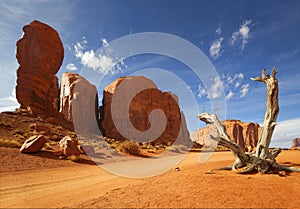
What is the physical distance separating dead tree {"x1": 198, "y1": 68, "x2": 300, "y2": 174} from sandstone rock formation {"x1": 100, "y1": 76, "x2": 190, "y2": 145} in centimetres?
3326

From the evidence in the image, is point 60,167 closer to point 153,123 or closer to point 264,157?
point 264,157

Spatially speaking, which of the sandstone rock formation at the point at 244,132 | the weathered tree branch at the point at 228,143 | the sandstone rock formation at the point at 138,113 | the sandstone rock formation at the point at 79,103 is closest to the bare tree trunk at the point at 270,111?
the weathered tree branch at the point at 228,143

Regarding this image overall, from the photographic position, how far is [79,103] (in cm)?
4125

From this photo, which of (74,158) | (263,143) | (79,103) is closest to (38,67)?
(79,103)

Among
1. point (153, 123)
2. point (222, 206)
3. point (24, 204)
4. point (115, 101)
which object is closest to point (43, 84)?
point (115, 101)

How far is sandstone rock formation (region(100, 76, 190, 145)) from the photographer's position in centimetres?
4475

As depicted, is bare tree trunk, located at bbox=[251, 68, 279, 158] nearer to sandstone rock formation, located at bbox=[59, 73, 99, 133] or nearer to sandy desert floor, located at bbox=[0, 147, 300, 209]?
Result: sandy desert floor, located at bbox=[0, 147, 300, 209]

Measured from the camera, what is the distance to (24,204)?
4.59m

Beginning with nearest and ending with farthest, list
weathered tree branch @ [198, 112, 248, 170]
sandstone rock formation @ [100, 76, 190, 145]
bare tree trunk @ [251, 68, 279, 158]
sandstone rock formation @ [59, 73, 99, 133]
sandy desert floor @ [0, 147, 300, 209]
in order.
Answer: sandy desert floor @ [0, 147, 300, 209] → weathered tree branch @ [198, 112, 248, 170] → bare tree trunk @ [251, 68, 279, 158] → sandstone rock formation @ [59, 73, 99, 133] → sandstone rock formation @ [100, 76, 190, 145]

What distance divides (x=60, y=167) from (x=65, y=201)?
233 inches

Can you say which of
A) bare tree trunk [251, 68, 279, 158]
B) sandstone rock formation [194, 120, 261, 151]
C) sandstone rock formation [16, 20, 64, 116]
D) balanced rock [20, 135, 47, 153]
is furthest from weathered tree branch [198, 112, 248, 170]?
sandstone rock formation [194, 120, 261, 151]

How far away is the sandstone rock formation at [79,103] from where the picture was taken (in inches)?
1603

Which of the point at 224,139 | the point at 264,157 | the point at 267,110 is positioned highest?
the point at 267,110

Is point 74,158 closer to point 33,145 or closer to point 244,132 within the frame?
point 33,145
